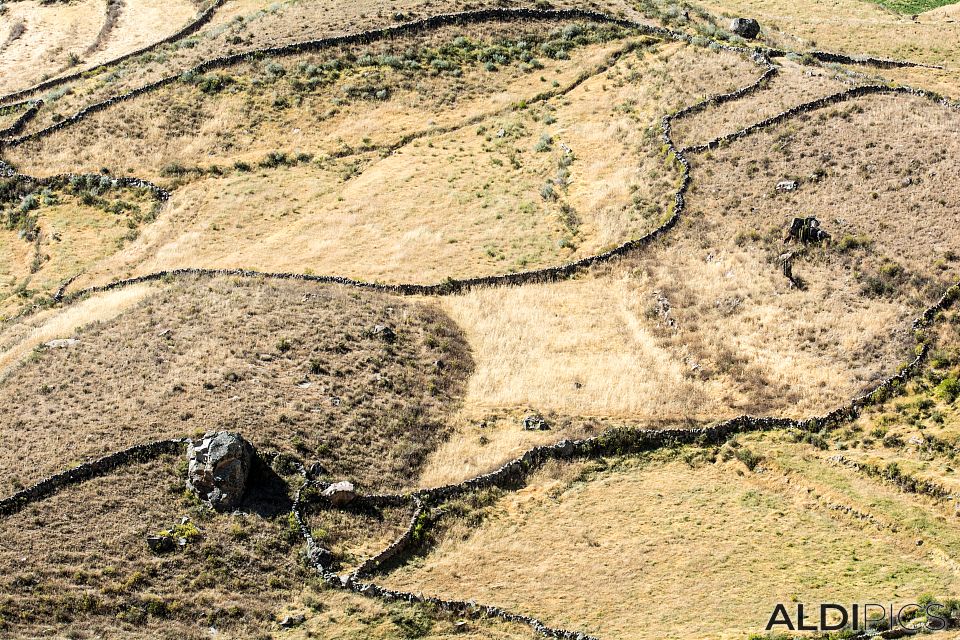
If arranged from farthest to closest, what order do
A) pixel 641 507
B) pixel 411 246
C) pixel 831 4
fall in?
pixel 831 4 < pixel 411 246 < pixel 641 507

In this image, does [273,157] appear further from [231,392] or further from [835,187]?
[835,187]

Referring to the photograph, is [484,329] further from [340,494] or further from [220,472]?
[220,472]

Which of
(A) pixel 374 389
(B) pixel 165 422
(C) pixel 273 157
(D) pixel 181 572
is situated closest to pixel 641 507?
(A) pixel 374 389

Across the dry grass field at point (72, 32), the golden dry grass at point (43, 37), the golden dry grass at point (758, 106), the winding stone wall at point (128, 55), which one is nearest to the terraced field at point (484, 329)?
the golden dry grass at point (758, 106)

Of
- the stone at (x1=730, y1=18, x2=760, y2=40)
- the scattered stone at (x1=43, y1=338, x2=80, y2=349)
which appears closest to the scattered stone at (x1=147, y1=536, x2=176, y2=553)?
the scattered stone at (x1=43, y1=338, x2=80, y2=349)

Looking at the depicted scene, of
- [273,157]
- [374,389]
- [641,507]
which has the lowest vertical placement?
[641,507]
